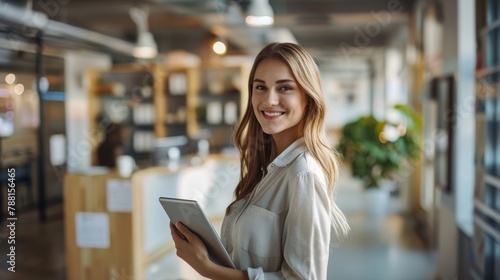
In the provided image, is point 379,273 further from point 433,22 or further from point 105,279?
point 433,22

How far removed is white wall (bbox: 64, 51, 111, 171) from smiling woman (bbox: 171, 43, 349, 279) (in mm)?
6479

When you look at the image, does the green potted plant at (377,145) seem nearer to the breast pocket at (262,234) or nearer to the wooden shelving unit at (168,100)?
the wooden shelving unit at (168,100)

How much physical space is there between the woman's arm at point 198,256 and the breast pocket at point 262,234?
0.21ft

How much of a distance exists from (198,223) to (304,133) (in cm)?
32

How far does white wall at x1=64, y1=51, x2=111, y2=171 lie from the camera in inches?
286

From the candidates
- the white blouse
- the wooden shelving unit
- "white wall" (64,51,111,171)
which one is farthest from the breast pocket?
"white wall" (64,51,111,171)

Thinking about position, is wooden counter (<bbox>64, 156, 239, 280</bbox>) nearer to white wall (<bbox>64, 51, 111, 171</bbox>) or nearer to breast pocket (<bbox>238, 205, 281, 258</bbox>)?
breast pocket (<bbox>238, 205, 281, 258</bbox>)

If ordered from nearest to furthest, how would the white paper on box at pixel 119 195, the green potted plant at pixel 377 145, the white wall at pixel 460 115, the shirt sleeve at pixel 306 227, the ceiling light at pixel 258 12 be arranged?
the shirt sleeve at pixel 306 227
the white wall at pixel 460 115
the white paper on box at pixel 119 195
the ceiling light at pixel 258 12
the green potted plant at pixel 377 145

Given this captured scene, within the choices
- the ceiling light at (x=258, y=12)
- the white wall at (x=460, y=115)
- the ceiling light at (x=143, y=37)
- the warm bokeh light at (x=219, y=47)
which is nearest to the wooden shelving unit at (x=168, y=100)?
the ceiling light at (x=143, y=37)

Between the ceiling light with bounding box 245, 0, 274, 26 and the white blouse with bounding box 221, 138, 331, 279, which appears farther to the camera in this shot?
the ceiling light with bounding box 245, 0, 274, 26

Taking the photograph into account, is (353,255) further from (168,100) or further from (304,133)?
(168,100)

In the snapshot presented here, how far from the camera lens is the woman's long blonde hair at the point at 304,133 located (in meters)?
1.11

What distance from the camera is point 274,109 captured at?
114 cm

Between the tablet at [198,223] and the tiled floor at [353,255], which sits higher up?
the tablet at [198,223]
